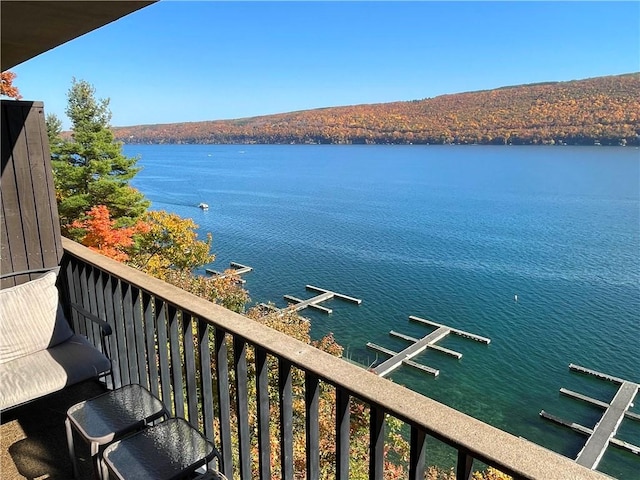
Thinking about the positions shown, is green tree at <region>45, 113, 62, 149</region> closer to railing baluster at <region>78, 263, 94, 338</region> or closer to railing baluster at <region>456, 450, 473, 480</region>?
railing baluster at <region>78, 263, 94, 338</region>

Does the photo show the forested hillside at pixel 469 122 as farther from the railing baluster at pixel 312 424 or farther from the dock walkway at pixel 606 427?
the railing baluster at pixel 312 424

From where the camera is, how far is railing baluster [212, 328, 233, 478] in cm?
148

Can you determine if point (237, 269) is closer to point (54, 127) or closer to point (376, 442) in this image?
point (54, 127)

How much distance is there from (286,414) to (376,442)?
1.17 ft

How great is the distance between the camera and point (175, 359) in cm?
163

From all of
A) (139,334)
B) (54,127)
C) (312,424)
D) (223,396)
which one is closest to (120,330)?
(139,334)

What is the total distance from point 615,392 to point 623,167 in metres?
62.3

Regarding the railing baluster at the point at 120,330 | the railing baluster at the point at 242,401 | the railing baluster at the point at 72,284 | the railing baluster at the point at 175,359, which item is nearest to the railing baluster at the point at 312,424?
the railing baluster at the point at 242,401

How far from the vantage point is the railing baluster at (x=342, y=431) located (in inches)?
40.9

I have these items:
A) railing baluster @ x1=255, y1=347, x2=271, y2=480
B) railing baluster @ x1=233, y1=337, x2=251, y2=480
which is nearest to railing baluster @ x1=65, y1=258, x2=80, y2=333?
railing baluster @ x1=233, y1=337, x2=251, y2=480

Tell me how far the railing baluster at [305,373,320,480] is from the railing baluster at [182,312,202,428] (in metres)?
0.61

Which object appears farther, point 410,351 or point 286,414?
point 410,351

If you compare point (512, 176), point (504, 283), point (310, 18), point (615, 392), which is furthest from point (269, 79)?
point (615, 392)

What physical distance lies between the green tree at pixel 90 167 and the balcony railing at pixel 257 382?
19.2 meters
